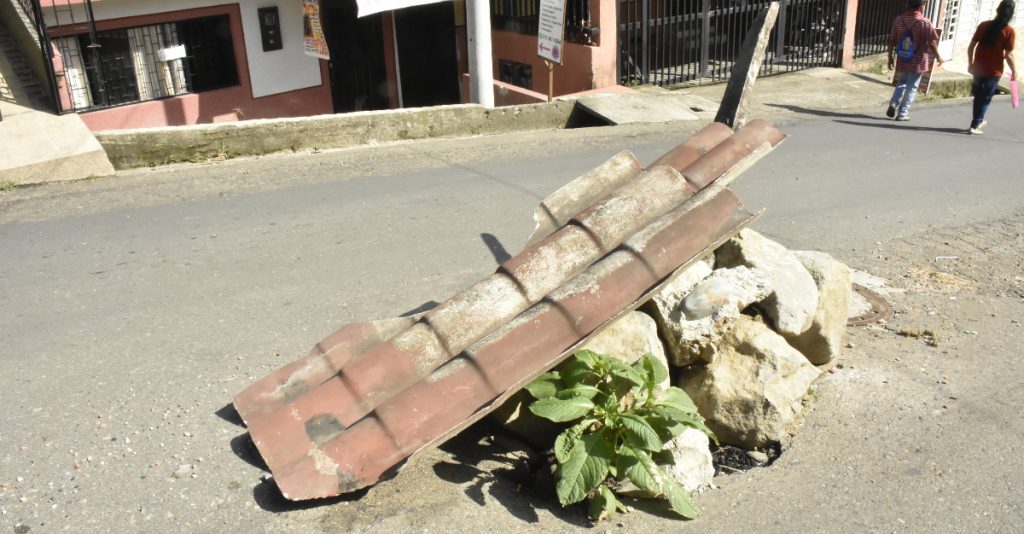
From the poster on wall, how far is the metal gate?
16.0ft

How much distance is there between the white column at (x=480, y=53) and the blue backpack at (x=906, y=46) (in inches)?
234

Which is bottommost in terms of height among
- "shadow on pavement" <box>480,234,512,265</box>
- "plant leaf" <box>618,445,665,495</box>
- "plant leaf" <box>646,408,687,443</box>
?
"shadow on pavement" <box>480,234,512,265</box>

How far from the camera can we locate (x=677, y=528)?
13.5 ft

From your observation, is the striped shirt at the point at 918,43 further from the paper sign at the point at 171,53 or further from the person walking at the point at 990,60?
the paper sign at the point at 171,53

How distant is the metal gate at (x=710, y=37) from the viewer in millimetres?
14742

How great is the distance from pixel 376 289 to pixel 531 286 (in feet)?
6.94

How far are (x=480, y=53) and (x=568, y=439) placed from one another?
29.7ft

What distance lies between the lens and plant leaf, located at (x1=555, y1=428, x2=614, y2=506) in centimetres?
388

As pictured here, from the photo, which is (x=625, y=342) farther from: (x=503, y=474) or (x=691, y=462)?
(x=503, y=474)

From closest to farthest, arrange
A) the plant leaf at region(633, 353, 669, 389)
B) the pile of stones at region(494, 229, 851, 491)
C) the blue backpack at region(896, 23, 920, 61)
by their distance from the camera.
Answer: the plant leaf at region(633, 353, 669, 389), the pile of stones at region(494, 229, 851, 491), the blue backpack at region(896, 23, 920, 61)

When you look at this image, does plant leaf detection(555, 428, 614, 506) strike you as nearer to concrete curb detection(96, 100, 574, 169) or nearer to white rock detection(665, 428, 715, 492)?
white rock detection(665, 428, 715, 492)

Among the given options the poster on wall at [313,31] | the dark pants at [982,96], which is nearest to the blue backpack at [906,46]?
the dark pants at [982,96]

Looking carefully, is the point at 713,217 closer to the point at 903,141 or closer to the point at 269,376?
the point at 269,376

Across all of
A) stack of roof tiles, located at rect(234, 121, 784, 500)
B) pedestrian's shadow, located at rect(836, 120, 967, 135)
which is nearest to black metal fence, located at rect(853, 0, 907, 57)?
pedestrian's shadow, located at rect(836, 120, 967, 135)
